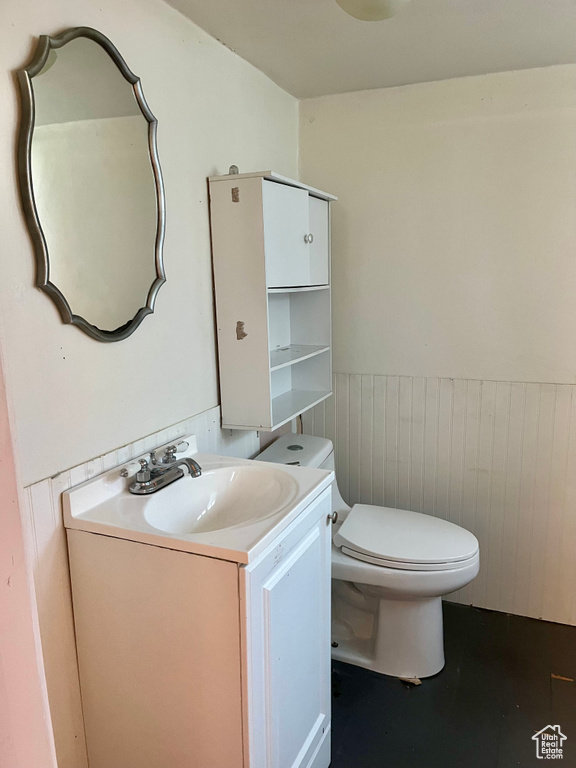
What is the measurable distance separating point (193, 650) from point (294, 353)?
1281mm

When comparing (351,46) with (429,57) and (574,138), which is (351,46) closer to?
(429,57)

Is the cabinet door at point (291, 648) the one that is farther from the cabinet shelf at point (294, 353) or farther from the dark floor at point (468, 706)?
the cabinet shelf at point (294, 353)

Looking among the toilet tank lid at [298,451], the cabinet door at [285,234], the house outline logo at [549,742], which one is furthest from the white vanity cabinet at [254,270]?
the house outline logo at [549,742]

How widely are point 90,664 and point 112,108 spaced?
1.35 m

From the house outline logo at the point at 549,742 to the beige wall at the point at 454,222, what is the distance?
119cm

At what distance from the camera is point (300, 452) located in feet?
7.14

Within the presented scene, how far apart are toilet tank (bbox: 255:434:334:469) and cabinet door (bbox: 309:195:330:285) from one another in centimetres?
63

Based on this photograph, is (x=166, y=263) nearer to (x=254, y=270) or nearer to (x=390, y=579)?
(x=254, y=270)

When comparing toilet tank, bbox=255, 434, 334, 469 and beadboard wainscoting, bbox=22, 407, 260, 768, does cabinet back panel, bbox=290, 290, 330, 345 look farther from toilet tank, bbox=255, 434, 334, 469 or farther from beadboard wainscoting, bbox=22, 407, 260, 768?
beadboard wainscoting, bbox=22, 407, 260, 768

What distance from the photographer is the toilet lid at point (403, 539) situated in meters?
1.92

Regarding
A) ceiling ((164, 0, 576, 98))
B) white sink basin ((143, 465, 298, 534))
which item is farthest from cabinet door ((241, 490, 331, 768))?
ceiling ((164, 0, 576, 98))

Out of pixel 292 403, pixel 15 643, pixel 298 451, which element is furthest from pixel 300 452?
pixel 15 643

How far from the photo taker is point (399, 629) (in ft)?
Answer: 6.64

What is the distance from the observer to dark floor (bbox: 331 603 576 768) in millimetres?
1716
